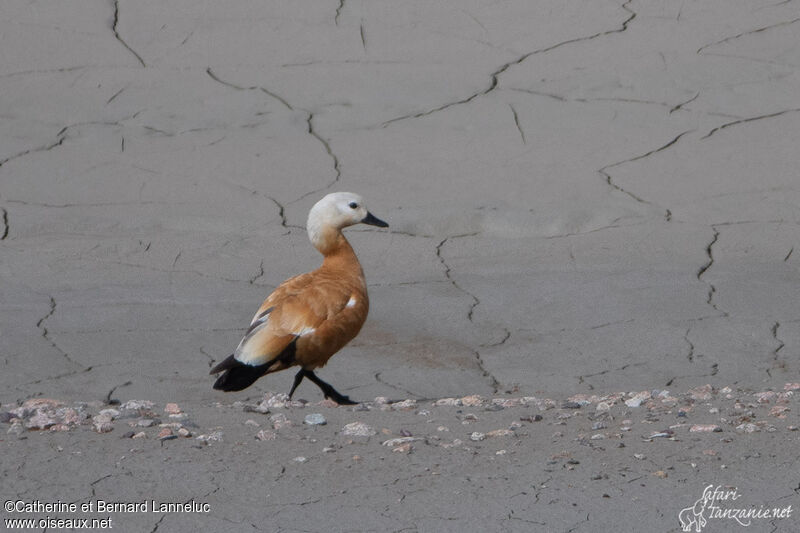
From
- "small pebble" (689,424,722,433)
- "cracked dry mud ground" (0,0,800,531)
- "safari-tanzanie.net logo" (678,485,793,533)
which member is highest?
"safari-tanzanie.net logo" (678,485,793,533)

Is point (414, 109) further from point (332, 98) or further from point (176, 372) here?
point (176, 372)

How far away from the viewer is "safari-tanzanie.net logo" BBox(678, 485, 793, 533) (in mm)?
3262

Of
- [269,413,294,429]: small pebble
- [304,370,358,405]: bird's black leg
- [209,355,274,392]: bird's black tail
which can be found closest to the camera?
[269,413,294,429]: small pebble

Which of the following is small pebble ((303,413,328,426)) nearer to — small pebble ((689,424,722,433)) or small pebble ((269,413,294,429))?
small pebble ((269,413,294,429))

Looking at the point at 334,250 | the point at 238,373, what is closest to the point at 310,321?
the point at 238,373

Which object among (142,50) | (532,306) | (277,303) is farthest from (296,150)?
(277,303)

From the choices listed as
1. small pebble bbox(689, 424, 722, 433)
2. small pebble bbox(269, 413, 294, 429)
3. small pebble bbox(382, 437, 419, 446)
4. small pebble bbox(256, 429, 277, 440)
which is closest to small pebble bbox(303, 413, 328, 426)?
small pebble bbox(269, 413, 294, 429)

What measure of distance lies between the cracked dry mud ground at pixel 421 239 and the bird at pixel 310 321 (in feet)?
0.72

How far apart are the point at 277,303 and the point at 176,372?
39.2 inches

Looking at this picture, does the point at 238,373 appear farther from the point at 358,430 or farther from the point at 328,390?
the point at 358,430

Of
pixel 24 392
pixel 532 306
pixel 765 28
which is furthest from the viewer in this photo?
pixel 765 28

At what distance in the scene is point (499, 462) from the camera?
3703 mm

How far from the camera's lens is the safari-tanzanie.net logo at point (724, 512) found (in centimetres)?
326

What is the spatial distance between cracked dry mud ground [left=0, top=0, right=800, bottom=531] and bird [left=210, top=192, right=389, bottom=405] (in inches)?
8.6
